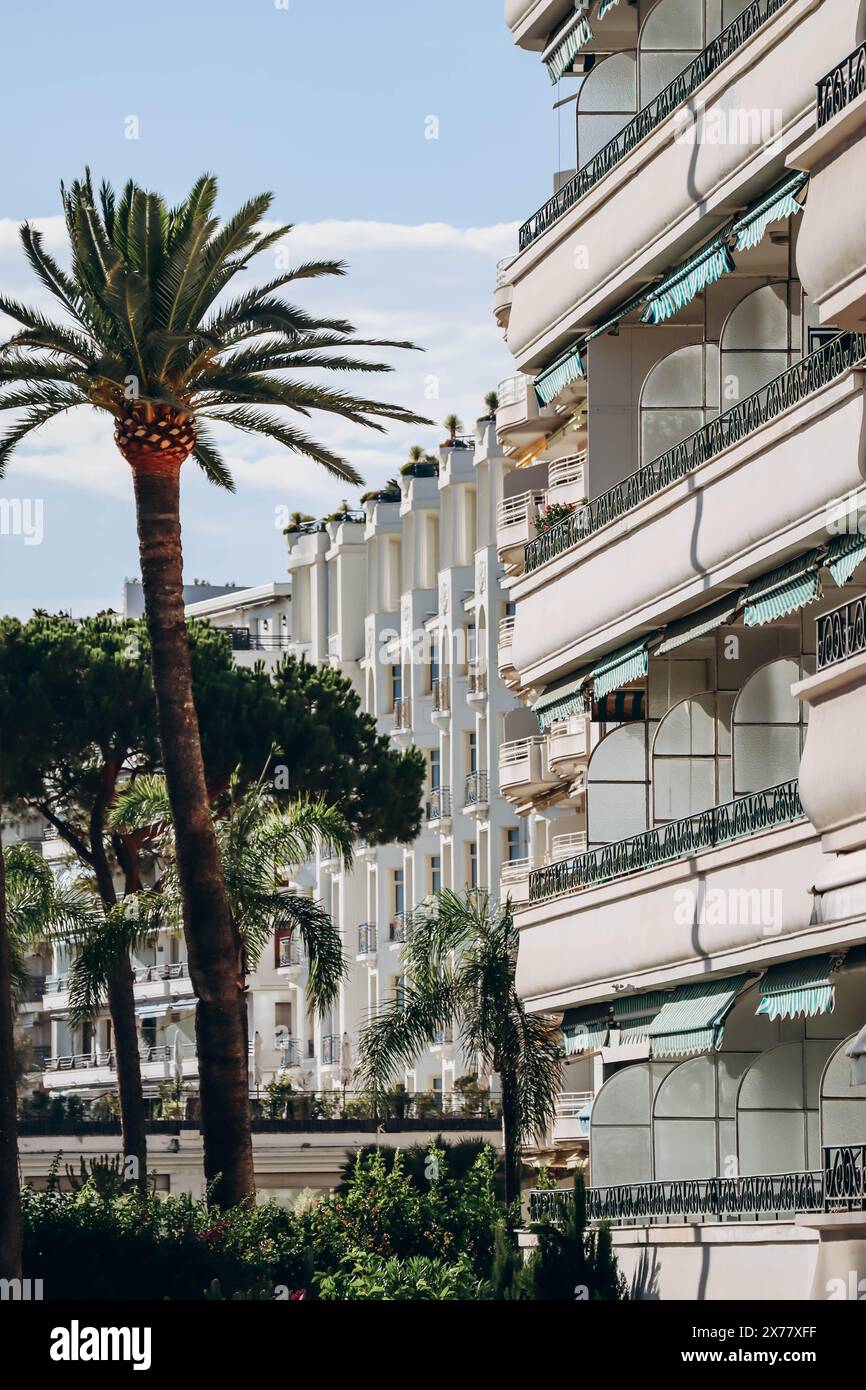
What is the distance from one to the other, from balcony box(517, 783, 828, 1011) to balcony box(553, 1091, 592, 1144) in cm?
929

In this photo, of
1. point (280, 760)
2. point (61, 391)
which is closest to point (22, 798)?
point (280, 760)

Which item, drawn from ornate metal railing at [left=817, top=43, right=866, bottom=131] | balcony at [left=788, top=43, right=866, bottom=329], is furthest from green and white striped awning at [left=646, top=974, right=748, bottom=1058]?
ornate metal railing at [left=817, top=43, right=866, bottom=131]

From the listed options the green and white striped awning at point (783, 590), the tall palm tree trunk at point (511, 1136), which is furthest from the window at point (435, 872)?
the green and white striped awning at point (783, 590)

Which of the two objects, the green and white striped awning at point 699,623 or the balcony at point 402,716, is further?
the balcony at point 402,716

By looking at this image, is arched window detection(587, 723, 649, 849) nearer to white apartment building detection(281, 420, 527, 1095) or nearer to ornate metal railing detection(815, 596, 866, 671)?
ornate metal railing detection(815, 596, 866, 671)

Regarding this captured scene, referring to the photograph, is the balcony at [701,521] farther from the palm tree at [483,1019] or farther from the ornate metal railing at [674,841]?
the palm tree at [483,1019]

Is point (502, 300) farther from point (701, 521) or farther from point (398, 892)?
point (398, 892)

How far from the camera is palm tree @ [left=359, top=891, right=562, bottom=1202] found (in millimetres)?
41000

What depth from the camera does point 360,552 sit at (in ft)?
289

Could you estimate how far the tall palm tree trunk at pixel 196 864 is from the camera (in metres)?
36.5

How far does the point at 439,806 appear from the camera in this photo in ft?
253

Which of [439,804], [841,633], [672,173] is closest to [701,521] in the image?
[672,173]
